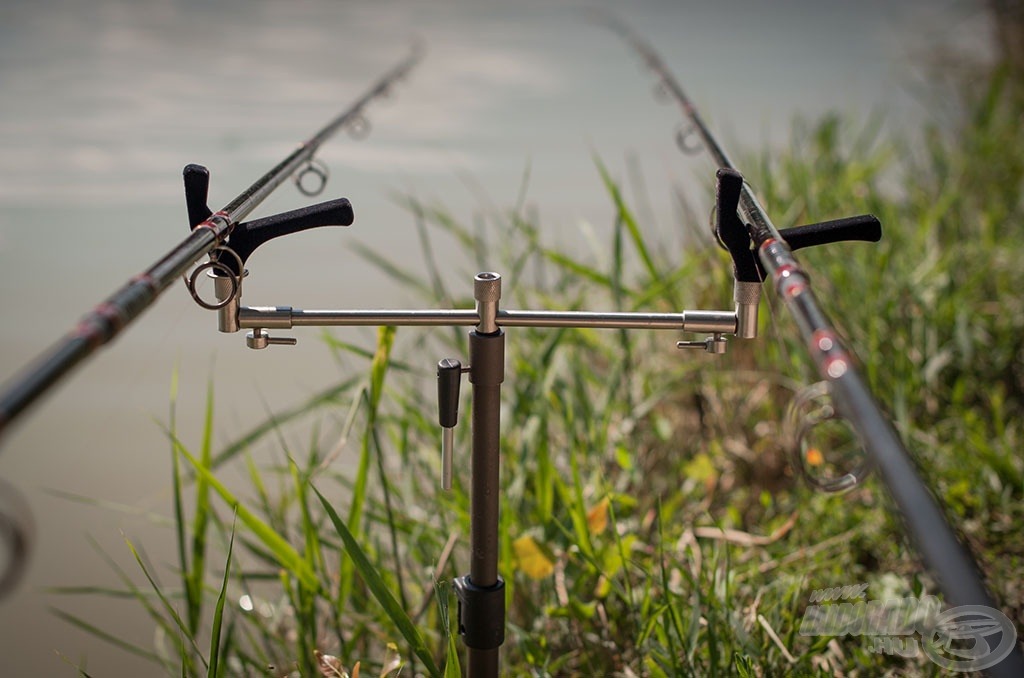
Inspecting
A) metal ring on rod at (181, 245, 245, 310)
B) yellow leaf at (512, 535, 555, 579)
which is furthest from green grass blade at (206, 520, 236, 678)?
yellow leaf at (512, 535, 555, 579)

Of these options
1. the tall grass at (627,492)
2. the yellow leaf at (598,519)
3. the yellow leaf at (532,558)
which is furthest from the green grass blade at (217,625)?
the yellow leaf at (598,519)

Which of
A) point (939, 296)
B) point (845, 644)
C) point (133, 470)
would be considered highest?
point (939, 296)

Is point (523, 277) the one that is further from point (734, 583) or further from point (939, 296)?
point (734, 583)

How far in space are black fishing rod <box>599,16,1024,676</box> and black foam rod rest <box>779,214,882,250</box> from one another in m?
0.01

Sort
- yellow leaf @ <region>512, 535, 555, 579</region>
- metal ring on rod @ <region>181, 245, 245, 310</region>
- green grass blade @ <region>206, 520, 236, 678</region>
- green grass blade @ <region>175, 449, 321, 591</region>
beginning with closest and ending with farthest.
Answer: metal ring on rod @ <region>181, 245, 245, 310</region> → green grass blade @ <region>206, 520, 236, 678</region> → green grass blade @ <region>175, 449, 321, 591</region> → yellow leaf @ <region>512, 535, 555, 579</region>

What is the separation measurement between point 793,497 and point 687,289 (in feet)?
2.21

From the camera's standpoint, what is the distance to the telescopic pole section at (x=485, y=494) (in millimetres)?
788

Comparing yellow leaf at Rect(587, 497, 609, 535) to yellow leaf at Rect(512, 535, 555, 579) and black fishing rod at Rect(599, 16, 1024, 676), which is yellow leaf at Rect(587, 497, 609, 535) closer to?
yellow leaf at Rect(512, 535, 555, 579)

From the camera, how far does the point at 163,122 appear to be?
332 cm

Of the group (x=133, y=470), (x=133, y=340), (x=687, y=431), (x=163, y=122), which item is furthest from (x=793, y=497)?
(x=163, y=122)

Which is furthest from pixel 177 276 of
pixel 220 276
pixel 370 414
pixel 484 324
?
pixel 370 414

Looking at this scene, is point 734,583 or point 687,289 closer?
point 734,583

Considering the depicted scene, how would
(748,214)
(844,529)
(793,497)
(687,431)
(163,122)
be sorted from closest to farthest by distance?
(748,214) < (844,529) < (793,497) < (687,431) < (163,122)

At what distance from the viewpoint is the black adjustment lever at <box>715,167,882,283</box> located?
0.75 meters
